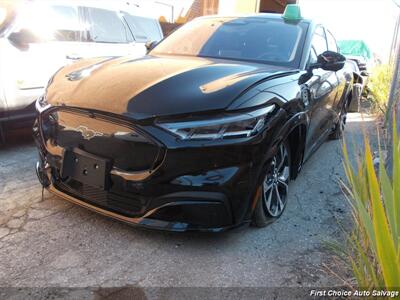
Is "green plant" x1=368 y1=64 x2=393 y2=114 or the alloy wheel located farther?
"green plant" x1=368 y1=64 x2=393 y2=114

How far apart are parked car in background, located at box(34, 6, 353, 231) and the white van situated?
110cm

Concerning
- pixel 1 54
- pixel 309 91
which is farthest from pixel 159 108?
pixel 1 54

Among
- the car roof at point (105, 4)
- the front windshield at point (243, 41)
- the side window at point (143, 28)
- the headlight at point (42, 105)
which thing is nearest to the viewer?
the headlight at point (42, 105)

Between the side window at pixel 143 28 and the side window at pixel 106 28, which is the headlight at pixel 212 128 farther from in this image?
the side window at pixel 143 28

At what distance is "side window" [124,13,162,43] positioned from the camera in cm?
597

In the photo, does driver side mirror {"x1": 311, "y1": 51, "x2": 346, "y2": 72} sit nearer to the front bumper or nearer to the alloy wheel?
the alloy wheel

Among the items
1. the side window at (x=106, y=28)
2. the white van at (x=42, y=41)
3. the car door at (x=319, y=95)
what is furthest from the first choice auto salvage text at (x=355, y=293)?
the side window at (x=106, y=28)

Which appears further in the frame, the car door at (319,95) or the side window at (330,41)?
the side window at (330,41)

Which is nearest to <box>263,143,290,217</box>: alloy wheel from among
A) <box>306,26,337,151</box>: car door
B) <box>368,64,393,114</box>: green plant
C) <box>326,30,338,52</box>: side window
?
<box>306,26,337,151</box>: car door

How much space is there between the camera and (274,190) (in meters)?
2.95

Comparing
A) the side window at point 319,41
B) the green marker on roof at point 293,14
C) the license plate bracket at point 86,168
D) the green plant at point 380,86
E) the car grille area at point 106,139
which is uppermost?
the green marker on roof at point 293,14

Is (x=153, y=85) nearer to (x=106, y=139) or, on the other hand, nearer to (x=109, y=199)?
(x=106, y=139)

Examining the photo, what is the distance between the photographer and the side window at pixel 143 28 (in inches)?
235

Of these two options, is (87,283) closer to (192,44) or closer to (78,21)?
(192,44)
